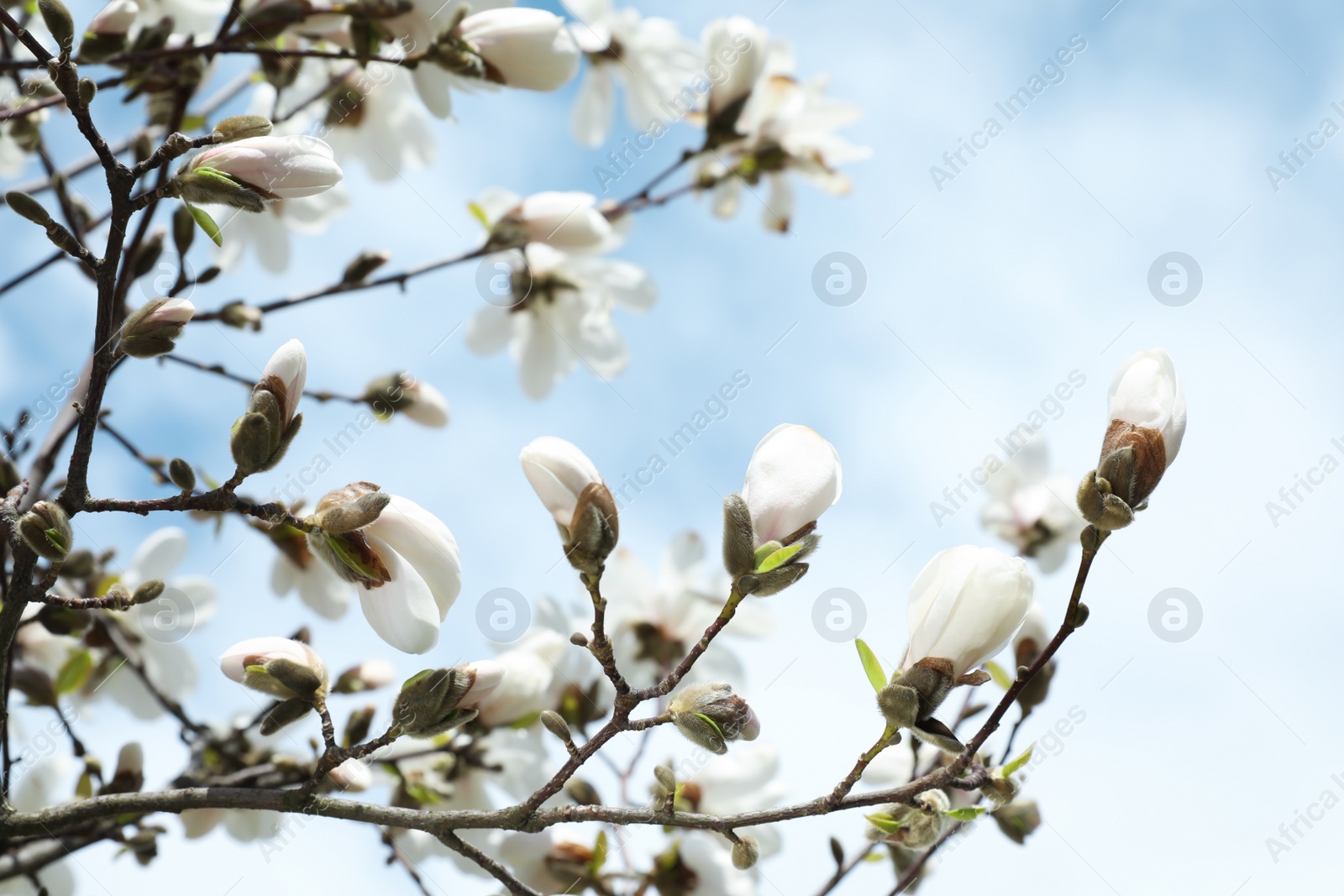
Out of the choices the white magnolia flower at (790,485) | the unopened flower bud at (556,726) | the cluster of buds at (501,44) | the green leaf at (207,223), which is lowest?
the unopened flower bud at (556,726)

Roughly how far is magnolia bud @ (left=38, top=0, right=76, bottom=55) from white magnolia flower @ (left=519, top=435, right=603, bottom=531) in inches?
22.0

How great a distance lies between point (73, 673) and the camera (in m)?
1.51

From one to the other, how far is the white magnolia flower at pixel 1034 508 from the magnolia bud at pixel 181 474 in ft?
6.72

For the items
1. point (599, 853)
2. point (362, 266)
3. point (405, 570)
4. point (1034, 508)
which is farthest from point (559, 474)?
point (1034, 508)

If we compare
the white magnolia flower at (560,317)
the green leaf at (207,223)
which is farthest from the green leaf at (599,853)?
the white magnolia flower at (560,317)

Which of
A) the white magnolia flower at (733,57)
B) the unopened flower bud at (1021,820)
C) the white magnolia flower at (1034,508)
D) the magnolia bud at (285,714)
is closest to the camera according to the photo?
the magnolia bud at (285,714)

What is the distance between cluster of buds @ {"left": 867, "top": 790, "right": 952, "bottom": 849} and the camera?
89 centimetres

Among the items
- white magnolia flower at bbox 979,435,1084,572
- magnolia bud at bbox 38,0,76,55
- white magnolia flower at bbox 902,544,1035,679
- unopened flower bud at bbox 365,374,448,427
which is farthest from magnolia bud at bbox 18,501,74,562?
white magnolia flower at bbox 979,435,1084,572

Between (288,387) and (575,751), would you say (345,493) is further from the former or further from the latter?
(575,751)

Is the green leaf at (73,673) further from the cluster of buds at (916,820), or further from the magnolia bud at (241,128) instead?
the cluster of buds at (916,820)

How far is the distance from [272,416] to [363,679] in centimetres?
72

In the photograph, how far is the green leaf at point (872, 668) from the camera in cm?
88

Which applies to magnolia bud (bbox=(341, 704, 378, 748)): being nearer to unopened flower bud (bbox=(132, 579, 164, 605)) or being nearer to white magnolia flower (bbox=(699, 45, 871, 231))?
unopened flower bud (bbox=(132, 579, 164, 605))

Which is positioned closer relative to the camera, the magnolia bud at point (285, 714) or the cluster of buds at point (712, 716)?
the cluster of buds at point (712, 716)
